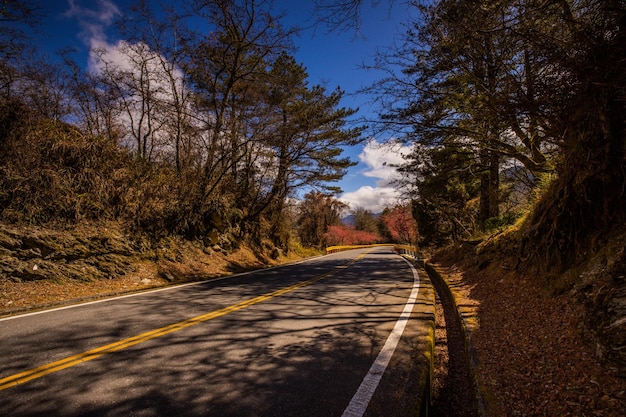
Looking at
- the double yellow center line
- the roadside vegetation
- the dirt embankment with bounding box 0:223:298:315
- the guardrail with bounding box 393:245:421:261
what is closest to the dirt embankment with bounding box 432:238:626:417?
the roadside vegetation

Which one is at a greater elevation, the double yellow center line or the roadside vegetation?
the roadside vegetation

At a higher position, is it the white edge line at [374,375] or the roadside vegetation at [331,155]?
the roadside vegetation at [331,155]

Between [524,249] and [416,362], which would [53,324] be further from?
[524,249]

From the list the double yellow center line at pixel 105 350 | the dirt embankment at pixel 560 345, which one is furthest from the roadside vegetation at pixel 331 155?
the double yellow center line at pixel 105 350

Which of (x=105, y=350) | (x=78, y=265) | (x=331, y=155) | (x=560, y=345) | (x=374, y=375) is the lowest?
(x=374, y=375)

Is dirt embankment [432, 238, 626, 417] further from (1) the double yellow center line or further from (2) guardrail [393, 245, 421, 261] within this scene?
(2) guardrail [393, 245, 421, 261]

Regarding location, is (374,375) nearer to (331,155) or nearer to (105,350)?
(105,350)

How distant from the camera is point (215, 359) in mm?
3268

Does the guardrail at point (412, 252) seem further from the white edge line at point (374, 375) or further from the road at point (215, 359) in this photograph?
the white edge line at point (374, 375)

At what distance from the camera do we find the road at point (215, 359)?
2.45 metres

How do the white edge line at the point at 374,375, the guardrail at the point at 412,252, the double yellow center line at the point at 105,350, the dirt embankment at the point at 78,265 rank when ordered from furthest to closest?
the guardrail at the point at 412,252 → the dirt embankment at the point at 78,265 → the double yellow center line at the point at 105,350 → the white edge line at the point at 374,375

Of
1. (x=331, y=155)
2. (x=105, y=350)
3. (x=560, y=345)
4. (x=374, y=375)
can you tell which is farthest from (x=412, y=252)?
(x=105, y=350)

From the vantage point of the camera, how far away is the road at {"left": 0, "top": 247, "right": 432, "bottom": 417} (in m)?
2.45

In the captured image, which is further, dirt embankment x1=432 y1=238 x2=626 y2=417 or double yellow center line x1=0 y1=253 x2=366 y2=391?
double yellow center line x1=0 y1=253 x2=366 y2=391
